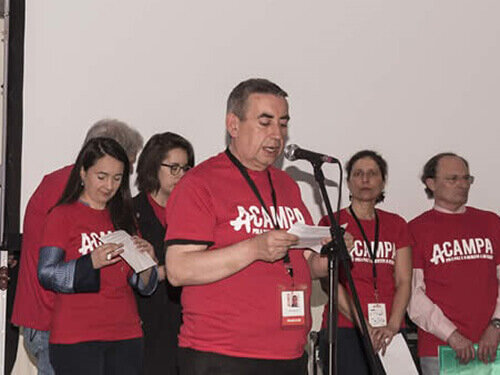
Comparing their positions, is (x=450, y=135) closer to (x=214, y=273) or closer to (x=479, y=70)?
(x=479, y=70)

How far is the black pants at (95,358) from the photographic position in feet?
10.6

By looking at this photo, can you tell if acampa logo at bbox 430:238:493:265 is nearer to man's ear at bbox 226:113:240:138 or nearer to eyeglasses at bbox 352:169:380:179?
eyeglasses at bbox 352:169:380:179

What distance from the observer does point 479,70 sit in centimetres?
512

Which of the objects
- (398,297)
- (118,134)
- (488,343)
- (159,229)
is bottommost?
(488,343)

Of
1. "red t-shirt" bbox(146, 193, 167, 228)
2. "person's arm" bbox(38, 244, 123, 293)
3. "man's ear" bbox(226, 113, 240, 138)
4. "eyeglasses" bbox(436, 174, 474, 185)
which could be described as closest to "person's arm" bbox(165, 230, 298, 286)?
"man's ear" bbox(226, 113, 240, 138)

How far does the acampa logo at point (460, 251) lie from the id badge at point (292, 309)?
1778 mm

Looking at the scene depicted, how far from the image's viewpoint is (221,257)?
255 cm

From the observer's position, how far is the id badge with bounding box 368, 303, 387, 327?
4020 millimetres

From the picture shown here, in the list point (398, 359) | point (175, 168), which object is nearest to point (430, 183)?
point (398, 359)

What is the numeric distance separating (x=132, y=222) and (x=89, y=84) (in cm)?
118

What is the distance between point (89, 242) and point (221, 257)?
3.37 feet

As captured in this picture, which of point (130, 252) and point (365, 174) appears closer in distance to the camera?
point (130, 252)

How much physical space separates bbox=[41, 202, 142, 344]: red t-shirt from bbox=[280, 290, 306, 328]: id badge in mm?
942

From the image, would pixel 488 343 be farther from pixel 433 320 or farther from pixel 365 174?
pixel 365 174
